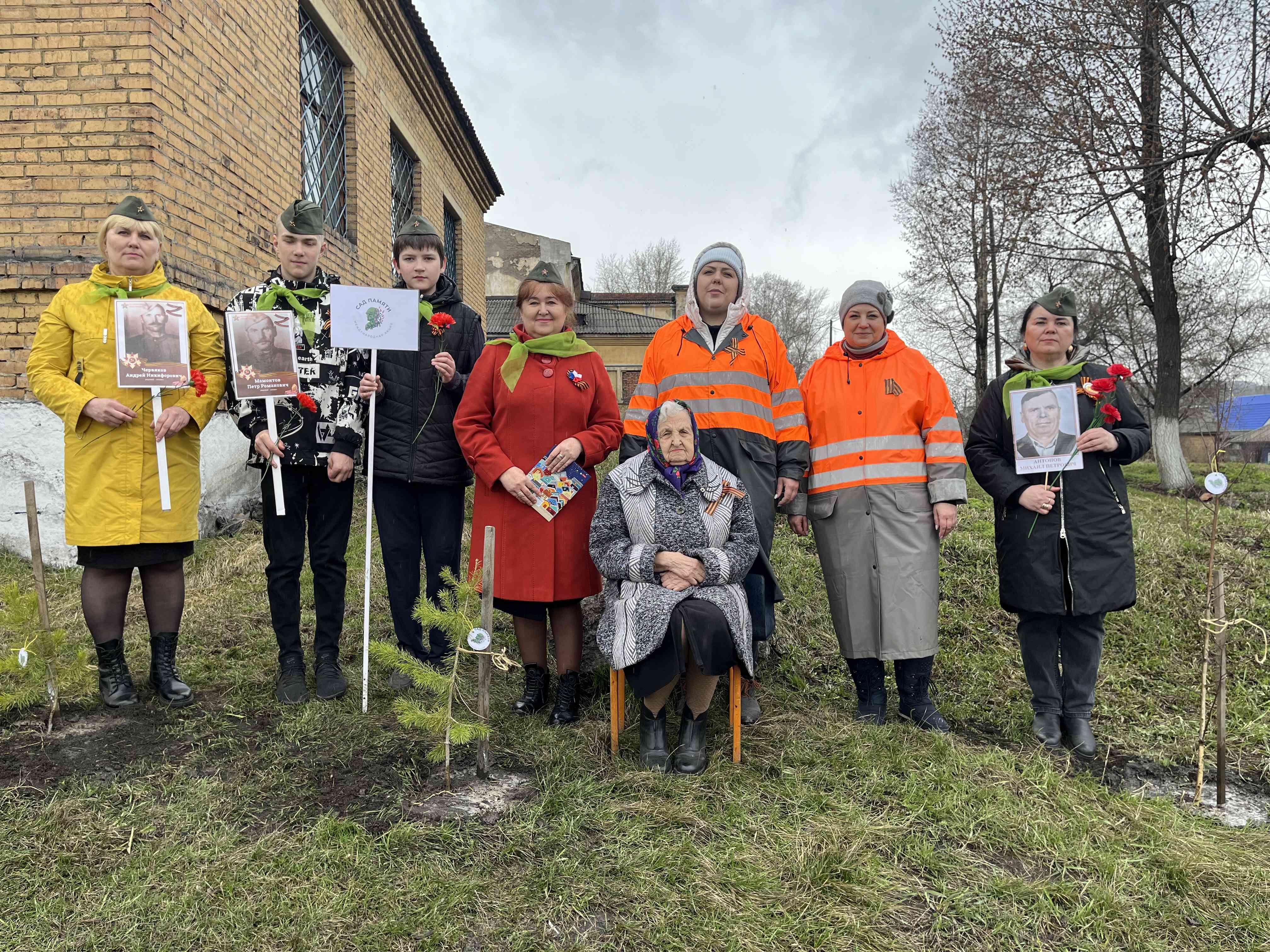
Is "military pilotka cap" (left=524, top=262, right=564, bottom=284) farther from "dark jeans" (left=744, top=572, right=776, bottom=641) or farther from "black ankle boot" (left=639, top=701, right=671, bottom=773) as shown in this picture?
"black ankle boot" (left=639, top=701, right=671, bottom=773)

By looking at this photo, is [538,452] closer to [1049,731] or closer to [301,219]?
[301,219]

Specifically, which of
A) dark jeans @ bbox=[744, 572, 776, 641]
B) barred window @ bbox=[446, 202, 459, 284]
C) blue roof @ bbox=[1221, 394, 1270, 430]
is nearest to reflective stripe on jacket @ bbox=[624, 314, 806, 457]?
dark jeans @ bbox=[744, 572, 776, 641]

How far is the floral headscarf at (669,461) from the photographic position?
128 inches

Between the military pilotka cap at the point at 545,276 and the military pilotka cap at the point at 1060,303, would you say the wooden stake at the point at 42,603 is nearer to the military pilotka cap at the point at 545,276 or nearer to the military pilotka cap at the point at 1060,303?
the military pilotka cap at the point at 545,276

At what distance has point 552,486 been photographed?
349 cm

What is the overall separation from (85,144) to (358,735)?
4.80m

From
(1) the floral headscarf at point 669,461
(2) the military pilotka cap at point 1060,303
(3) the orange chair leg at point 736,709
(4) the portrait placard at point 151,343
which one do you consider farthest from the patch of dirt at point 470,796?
(2) the military pilotka cap at point 1060,303

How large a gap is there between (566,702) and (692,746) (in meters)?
0.68

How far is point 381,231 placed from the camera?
10312 millimetres

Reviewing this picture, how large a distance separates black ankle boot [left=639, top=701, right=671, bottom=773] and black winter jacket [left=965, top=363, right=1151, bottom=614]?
163 centimetres

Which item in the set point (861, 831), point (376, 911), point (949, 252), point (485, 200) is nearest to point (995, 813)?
point (861, 831)

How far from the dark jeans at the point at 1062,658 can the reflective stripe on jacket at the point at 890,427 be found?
0.67m

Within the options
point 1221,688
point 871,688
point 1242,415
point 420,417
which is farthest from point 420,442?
point 1242,415

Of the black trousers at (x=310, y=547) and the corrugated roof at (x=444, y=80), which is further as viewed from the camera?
the corrugated roof at (x=444, y=80)
